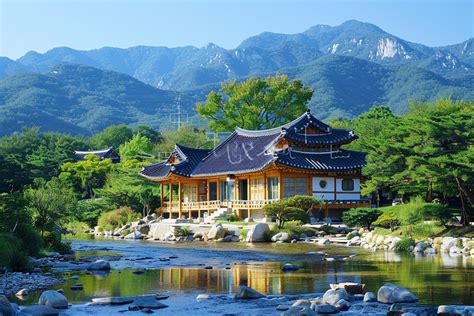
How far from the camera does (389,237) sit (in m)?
28.8

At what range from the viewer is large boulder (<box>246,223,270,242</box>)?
34.2 m

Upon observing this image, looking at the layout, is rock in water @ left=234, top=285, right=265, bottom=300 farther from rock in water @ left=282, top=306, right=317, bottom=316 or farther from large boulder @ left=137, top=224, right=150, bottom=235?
large boulder @ left=137, top=224, right=150, bottom=235

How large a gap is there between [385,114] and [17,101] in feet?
354

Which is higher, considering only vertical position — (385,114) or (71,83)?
(71,83)

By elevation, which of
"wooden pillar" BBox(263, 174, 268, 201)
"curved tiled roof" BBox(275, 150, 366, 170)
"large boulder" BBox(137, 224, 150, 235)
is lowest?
"large boulder" BBox(137, 224, 150, 235)

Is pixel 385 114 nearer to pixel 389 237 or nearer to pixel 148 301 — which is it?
pixel 389 237

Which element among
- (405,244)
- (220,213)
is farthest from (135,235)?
(405,244)

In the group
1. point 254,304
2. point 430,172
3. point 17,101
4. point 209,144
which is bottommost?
point 254,304

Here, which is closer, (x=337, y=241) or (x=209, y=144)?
(x=337, y=241)

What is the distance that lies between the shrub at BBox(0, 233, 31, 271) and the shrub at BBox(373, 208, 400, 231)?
1678cm

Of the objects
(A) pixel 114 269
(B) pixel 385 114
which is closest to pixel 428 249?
(A) pixel 114 269

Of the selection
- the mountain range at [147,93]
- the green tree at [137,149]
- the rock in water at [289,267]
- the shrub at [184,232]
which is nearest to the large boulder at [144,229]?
the shrub at [184,232]

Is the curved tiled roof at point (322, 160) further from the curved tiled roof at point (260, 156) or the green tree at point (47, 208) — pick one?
the green tree at point (47, 208)

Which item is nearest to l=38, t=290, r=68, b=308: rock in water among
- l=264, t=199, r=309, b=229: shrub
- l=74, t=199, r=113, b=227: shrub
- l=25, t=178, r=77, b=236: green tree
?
l=25, t=178, r=77, b=236: green tree
